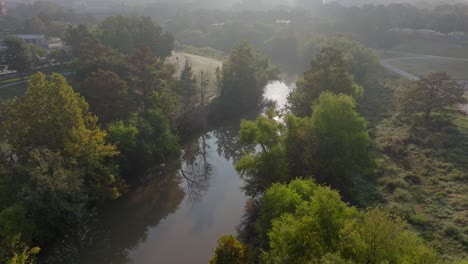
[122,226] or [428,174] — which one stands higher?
[428,174]

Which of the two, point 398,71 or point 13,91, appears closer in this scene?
point 13,91

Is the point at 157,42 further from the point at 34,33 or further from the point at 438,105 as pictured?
the point at 34,33

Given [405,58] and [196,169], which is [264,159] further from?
[405,58]

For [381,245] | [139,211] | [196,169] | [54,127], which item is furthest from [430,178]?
[54,127]

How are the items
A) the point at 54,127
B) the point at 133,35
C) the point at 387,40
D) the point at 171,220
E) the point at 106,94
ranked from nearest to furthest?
the point at 54,127 < the point at 171,220 < the point at 106,94 < the point at 133,35 < the point at 387,40

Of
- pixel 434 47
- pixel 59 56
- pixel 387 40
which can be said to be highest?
pixel 387 40

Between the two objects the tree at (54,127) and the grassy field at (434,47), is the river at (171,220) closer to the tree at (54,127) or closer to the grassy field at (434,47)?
the tree at (54,127)
